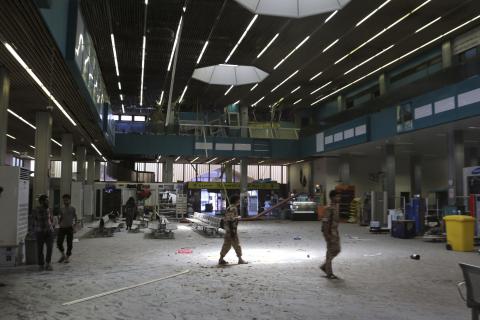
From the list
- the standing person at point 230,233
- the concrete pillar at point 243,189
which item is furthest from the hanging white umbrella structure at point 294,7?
the concrete pillar at point 243,189

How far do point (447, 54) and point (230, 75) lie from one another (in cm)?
1272

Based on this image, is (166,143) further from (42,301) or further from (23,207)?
(42,301)

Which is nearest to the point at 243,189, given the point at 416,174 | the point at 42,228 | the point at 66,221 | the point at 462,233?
the point at 416,174

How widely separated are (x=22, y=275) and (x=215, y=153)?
2462cm

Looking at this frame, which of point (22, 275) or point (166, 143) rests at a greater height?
point (166, 143)

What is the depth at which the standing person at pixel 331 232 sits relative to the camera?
892 centimetres

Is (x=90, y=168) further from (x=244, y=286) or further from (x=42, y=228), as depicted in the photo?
(x=244, y=286)

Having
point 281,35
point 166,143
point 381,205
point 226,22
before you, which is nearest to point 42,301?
point 226,22

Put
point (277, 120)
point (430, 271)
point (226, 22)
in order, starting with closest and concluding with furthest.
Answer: point (430, 271)
point (226, 22)
point (277, 120)

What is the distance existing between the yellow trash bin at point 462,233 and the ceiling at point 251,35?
8.70 meters

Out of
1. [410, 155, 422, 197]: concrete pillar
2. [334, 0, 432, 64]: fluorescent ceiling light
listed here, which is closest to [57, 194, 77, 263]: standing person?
[334, 0, 432, 64]: fluorescent ceiling light

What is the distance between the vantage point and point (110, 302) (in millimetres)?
6891

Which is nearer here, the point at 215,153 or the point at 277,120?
the point at 215,153

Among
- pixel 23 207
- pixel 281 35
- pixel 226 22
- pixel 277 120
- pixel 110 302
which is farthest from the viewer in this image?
pixel 277 120
